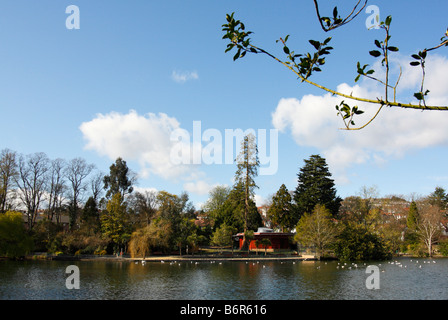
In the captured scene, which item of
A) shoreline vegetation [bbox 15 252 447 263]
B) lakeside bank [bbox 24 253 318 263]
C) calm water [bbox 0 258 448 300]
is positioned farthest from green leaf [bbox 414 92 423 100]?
lakeside bank [bbox 24 253 318 263]

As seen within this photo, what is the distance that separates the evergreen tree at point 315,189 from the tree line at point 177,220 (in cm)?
14

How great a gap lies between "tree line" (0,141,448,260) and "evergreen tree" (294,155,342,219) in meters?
0.14

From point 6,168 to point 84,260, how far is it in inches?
659

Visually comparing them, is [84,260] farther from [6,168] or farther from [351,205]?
[351,205]

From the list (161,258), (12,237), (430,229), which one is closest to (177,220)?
(161,258)

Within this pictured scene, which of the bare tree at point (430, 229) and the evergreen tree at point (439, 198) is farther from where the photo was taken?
the evergreen tree at point (439, 198)

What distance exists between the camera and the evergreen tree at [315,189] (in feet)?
154

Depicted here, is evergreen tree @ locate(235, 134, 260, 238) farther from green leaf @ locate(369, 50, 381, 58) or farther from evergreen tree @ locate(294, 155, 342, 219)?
green leaf @ locate(369, 50, 381, 58)

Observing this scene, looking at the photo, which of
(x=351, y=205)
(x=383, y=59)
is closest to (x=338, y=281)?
(x=383, y=59)

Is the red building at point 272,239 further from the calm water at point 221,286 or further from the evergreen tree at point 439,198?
the evergreen tree at point 439,198

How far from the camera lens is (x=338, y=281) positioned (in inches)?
822

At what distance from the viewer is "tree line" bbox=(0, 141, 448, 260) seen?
37.4 metres

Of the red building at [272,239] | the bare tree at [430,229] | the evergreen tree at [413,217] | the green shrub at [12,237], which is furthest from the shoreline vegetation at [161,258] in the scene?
the evergreen tree at [413,217]
